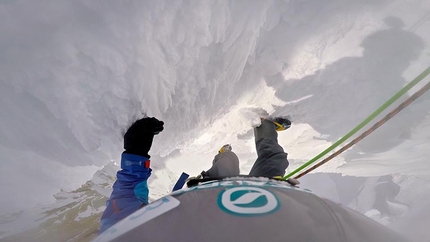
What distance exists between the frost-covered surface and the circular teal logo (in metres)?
0.94

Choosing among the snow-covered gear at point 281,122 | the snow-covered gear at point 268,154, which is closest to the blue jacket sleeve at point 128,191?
the snow-covered gear at point 268,154

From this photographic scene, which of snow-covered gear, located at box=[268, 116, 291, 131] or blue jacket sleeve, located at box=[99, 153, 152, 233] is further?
snow-covered gear, located at box=[268, 116, 291, 131]

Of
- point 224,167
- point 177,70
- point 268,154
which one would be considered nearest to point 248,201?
point 224,167

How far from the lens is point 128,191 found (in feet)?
3.92

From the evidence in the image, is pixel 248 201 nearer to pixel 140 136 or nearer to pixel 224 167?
pixel 224 167

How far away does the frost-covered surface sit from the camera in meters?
1.08

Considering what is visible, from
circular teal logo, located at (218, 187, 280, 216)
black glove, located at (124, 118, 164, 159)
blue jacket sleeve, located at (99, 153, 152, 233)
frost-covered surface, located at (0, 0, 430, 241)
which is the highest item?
frost-covered surface, located at (0, 0, 430, 241)

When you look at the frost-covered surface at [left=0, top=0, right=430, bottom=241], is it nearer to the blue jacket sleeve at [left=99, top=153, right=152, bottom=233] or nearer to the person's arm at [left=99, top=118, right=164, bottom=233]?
the person's arm at [left=99, top=118, right=164, bottom=233]

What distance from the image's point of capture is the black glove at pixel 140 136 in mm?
1314

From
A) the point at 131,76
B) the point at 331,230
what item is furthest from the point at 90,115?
the point at 331,230

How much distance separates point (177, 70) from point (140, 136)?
1.40 ft

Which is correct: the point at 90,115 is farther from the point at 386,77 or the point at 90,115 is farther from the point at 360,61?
the point at 386,77

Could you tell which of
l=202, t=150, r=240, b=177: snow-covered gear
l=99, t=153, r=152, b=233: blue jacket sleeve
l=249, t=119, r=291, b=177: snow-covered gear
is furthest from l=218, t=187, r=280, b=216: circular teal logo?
l=249, t=119, r=291, b=177: snow-covered gear

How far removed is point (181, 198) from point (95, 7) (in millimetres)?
932
